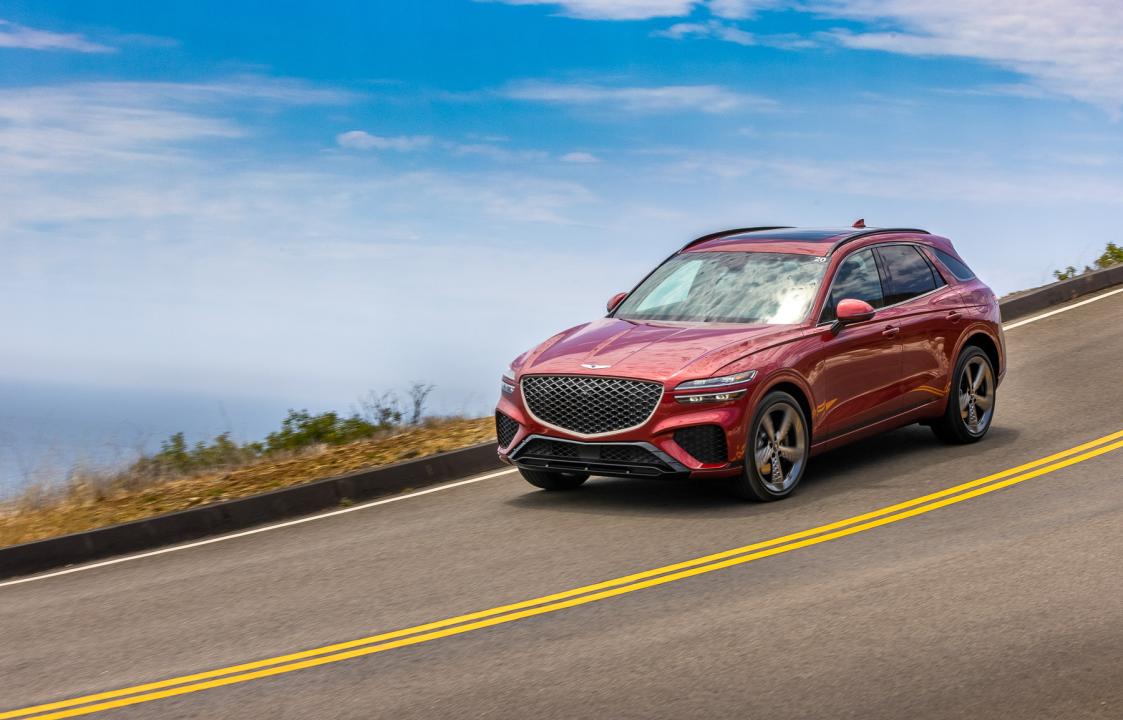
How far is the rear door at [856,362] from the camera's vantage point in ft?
33.2

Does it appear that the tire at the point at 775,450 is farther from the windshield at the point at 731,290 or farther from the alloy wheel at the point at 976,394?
the alloy wheel at the point at 976,394

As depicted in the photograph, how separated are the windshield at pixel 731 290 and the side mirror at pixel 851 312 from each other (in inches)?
10.2

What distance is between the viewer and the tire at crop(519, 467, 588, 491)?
10.7 metres

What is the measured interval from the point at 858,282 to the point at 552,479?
278 centimetres

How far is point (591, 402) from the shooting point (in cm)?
959

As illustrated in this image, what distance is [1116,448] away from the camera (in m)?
11.0

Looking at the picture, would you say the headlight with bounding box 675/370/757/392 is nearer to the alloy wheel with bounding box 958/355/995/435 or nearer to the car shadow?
the car shadow

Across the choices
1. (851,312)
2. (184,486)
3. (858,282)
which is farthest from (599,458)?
(184,486)

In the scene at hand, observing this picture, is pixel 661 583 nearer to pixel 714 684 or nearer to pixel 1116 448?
pixel 714 684

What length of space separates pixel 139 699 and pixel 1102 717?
4.23 metres

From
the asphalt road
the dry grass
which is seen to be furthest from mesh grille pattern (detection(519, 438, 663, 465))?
the dry grass

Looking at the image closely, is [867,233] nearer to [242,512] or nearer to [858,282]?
[858,282]

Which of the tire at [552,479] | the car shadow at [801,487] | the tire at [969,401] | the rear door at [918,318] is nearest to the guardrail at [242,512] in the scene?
the car shadow at [801,487]

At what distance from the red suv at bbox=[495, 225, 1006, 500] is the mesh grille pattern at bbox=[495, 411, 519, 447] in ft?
0.04
